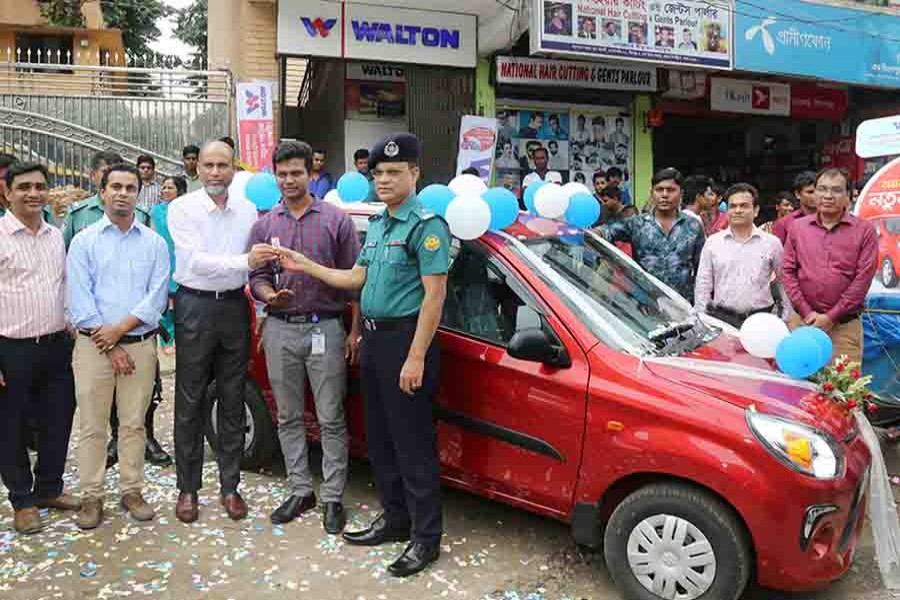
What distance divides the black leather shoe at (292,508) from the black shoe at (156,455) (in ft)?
4.11

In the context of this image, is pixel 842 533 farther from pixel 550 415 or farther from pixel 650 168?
pixel 650 168

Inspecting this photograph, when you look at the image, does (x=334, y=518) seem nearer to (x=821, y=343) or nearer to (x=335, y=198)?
(x=335, y=198)

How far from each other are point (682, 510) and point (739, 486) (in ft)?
0.85

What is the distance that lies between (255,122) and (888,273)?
7127mm

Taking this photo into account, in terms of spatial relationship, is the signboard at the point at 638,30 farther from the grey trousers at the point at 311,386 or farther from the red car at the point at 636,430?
the grey trousers at the point at 311,386

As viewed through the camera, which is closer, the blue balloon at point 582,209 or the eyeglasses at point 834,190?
the blue balloon at point 582,209

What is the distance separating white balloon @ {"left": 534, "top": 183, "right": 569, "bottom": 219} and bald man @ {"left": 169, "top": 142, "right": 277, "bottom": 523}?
1.60 meters

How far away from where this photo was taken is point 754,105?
1296 cm

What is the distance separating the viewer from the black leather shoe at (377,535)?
151 inches

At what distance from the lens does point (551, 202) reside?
4.29 m

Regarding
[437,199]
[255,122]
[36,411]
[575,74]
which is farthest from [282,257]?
[575,74]

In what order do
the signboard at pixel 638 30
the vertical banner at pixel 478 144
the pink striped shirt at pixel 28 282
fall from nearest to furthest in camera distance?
1. the pink striped shirt at pixel 28 282
2. the signboard at pixel 638 30
3. the vertical banner at pixel 478 144

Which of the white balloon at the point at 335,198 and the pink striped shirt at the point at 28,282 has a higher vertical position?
the white balloon at the point at 335,198

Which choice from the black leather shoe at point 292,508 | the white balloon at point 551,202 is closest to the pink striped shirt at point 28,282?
the black leather shoe at point 292,508
